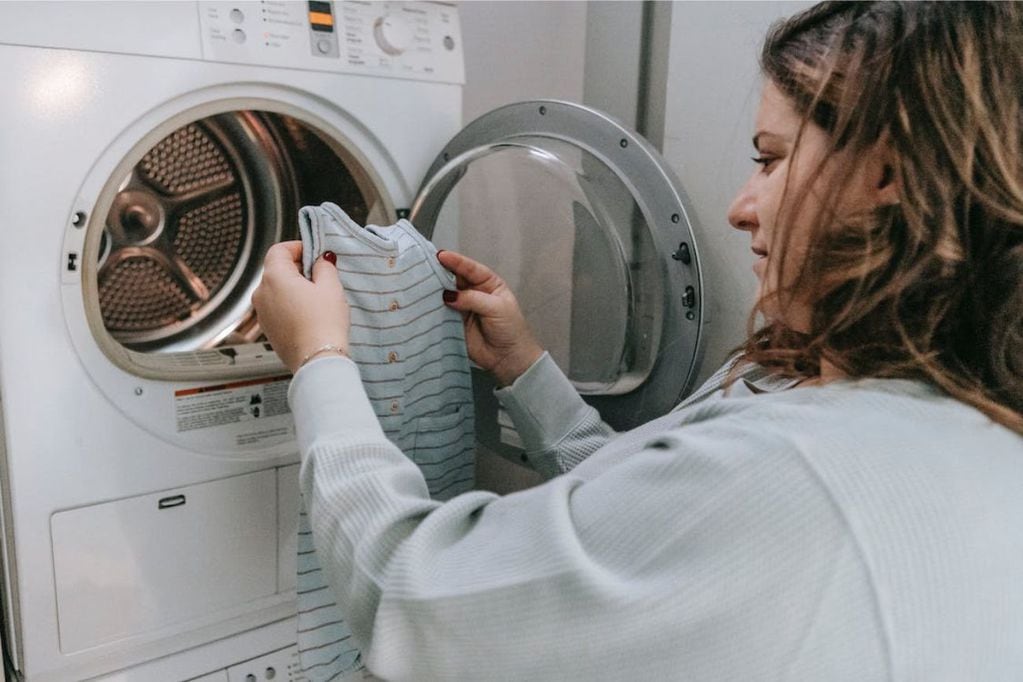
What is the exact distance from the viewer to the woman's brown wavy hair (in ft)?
1.90

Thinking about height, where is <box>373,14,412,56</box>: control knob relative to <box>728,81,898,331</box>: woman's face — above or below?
above

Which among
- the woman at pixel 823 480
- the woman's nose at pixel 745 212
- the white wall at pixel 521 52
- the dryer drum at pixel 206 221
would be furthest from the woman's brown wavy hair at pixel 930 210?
the white wall at pixel 521 52

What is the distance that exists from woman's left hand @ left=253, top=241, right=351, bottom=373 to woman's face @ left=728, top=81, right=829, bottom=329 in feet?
1.34

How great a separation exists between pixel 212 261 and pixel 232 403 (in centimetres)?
28

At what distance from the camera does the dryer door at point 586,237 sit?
108cm

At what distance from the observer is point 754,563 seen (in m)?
0.52

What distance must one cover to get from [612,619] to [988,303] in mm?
356

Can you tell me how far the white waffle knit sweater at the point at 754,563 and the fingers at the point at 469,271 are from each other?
0.50 m

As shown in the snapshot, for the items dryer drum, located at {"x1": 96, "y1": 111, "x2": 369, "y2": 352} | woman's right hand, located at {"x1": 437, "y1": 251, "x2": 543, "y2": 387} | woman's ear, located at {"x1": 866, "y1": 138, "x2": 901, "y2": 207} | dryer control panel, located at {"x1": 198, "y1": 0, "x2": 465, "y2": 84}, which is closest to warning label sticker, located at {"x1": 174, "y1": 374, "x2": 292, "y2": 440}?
dryer drum, located at {"x1": 96, "y1": 111, "x2": 369, "y2": 352}

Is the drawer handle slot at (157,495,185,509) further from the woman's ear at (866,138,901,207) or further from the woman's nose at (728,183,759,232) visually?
the woman's ear at (866,138,901,207)

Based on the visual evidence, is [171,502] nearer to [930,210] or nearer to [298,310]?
[298,310]

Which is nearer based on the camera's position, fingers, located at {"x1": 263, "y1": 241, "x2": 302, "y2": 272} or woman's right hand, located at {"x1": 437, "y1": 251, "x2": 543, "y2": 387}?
fingers, located at {"x1": 263, "y1": 241, "x2": 302, "y2": 272}

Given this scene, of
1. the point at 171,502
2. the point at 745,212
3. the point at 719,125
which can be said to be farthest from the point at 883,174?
the point at 171,502

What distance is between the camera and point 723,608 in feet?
1.71
